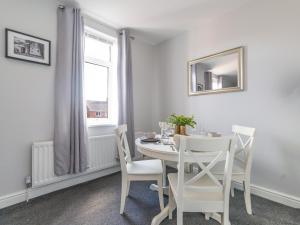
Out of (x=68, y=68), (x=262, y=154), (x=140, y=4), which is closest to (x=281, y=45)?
(x=262, y=154)

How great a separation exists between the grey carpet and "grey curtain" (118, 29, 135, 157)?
1085 mm

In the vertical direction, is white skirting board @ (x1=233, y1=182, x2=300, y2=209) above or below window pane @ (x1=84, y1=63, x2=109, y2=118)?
below

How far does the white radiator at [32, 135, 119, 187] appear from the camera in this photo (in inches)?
80.2

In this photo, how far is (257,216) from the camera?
68.1 inches

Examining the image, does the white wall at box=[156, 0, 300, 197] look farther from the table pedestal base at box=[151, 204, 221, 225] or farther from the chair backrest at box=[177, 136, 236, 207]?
the chair backrest at box=[177, 136, 236, 207]

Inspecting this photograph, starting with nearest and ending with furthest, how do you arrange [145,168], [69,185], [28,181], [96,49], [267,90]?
[145,168], [28,181], [267,90], [69,185], [96,49]

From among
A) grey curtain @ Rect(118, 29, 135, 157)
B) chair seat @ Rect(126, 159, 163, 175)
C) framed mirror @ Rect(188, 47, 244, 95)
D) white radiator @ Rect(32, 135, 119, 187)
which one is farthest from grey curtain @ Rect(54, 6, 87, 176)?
framed mirror @ Rect(188, 47, 244, 95)

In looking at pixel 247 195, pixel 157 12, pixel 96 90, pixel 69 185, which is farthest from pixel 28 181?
pixel 157 12

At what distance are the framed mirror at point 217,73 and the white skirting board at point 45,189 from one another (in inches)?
83.4

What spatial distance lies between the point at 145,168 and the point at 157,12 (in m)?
2.23

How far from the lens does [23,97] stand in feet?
6.63

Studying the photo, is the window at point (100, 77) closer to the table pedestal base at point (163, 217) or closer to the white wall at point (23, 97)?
the white wall at point (23, 97)

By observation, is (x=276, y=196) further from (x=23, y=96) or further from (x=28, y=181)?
(x=23, y=96)

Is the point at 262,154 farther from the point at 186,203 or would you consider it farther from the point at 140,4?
the point at 140,4
